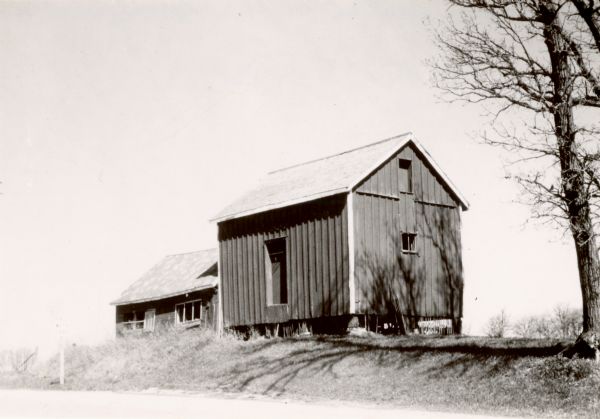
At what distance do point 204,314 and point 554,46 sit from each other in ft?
73.2

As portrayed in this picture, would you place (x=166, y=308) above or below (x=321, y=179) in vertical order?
below

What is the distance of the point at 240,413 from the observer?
15.3 meters

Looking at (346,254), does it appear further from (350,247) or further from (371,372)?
(371,372)

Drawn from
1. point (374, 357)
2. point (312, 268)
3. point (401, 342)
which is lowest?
point (374, 357)

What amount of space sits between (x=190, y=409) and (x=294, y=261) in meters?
13.3

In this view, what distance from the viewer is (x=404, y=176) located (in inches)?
1169

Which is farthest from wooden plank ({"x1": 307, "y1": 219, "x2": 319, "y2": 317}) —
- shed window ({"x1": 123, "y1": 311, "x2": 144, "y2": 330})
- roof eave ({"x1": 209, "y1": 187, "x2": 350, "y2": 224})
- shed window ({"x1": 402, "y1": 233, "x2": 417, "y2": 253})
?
shed window ({"x1": 123, "y1": 311, "x2": 144, "y2": 330})

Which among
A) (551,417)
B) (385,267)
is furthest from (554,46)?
(385,267)

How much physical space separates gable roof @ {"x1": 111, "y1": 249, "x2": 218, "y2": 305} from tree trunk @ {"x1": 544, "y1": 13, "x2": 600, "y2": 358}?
20047 millimetres

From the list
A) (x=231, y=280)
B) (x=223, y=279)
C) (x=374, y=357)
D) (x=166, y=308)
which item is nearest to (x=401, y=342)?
(x=374, y=357)

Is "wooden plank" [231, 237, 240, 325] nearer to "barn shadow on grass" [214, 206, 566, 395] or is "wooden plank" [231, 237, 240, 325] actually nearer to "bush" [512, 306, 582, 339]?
"barn shadow on grass" [214, 206, 566, 395]

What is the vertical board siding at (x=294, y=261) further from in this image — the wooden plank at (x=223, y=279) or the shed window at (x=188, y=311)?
the shed window at (x=188, y=311)

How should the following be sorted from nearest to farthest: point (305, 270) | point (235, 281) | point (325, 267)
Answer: point (325, 267), point (305, 270), point (235, 281)

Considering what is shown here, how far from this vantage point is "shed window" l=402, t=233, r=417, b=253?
2938 cm
